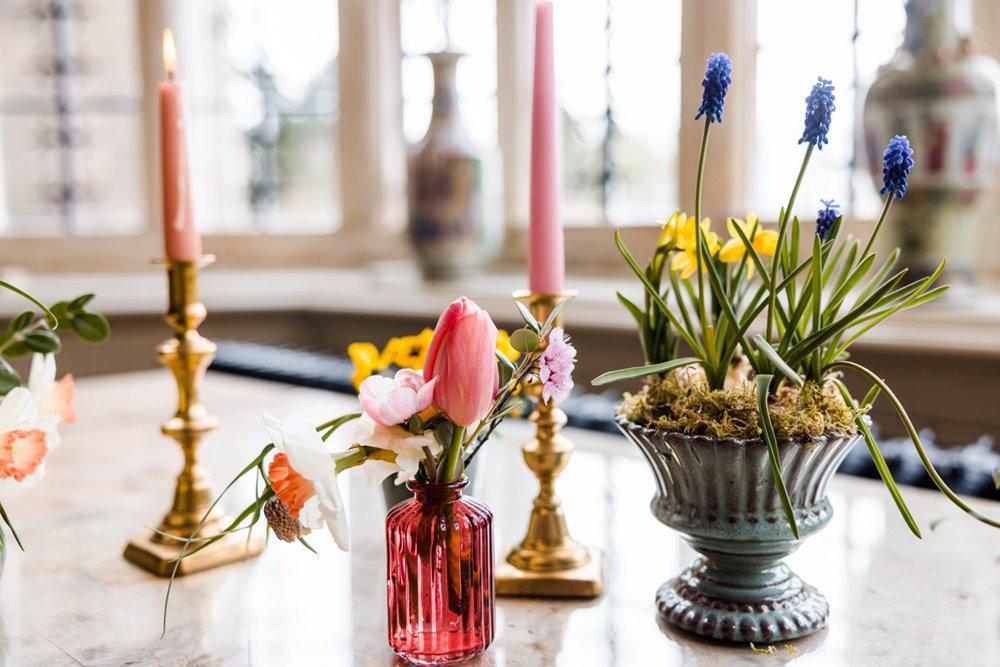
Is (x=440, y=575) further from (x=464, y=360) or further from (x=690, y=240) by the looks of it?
(x=690, y=240)

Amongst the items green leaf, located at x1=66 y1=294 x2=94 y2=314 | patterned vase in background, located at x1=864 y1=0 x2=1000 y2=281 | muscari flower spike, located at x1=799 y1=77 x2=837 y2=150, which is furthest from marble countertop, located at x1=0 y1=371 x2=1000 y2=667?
patterned vase in background, located at x1=864 y1=0 x2=1000 y2=281

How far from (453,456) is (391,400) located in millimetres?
64

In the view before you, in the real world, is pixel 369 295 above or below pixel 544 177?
below

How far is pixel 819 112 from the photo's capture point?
1.86ft

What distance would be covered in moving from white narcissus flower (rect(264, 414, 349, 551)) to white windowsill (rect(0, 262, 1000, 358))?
4.54 ft

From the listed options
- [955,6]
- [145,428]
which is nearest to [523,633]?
[145,428]

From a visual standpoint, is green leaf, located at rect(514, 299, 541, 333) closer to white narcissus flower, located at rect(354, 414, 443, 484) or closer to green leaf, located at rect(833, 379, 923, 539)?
white narcissus flower, located at rect(354, 414, 443, 484)

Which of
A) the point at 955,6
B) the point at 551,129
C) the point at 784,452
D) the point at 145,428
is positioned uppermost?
the point at 955,6

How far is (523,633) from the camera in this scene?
69cm

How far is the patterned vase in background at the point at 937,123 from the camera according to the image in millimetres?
1558

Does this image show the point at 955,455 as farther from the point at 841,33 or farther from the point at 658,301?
the point at 841,33

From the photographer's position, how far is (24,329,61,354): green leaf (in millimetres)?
768

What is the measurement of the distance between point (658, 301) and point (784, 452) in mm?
130

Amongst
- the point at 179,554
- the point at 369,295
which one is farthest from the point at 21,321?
the point at 369,295
